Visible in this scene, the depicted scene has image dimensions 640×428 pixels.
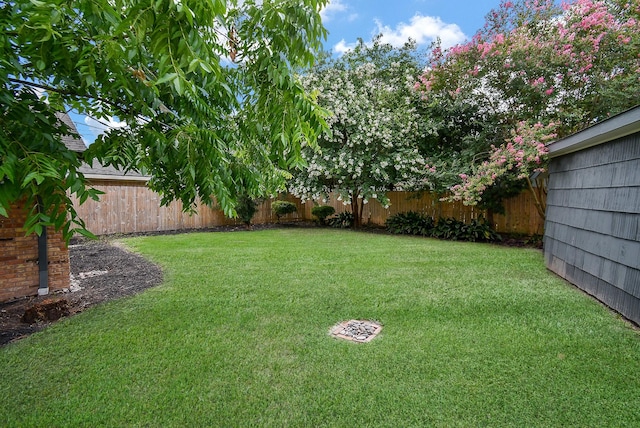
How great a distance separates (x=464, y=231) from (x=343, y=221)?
15.2ft

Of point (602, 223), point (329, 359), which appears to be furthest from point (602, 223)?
point (329, 359)

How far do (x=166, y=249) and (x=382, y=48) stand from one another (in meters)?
8.90

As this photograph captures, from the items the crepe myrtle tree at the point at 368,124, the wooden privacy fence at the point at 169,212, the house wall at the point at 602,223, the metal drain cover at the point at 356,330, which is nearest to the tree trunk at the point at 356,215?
the wooden privacy fence at the point at 169,212

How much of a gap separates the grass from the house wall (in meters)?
0.32

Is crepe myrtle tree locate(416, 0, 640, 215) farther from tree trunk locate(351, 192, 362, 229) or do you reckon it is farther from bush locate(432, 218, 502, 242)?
tree trunk locate(351, 192, 362, 229)

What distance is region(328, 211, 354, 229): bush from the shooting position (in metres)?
12.7

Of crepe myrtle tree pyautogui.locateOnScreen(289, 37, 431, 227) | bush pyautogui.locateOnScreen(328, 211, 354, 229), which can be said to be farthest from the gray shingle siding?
bush pyautogui.locateOnScreen(328, 211, 354, 229)

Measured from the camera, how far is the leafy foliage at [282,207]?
13117 mm

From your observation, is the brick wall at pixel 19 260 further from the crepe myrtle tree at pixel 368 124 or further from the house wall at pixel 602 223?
the house wall at pixel 602 223

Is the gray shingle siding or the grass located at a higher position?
the gray shingle siding

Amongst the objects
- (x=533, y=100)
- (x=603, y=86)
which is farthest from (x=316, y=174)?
(x=603, y=86)

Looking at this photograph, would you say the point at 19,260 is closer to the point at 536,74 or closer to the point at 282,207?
the point at 282,207

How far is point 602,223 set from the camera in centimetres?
430

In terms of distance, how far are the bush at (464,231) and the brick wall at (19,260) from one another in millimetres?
8716
